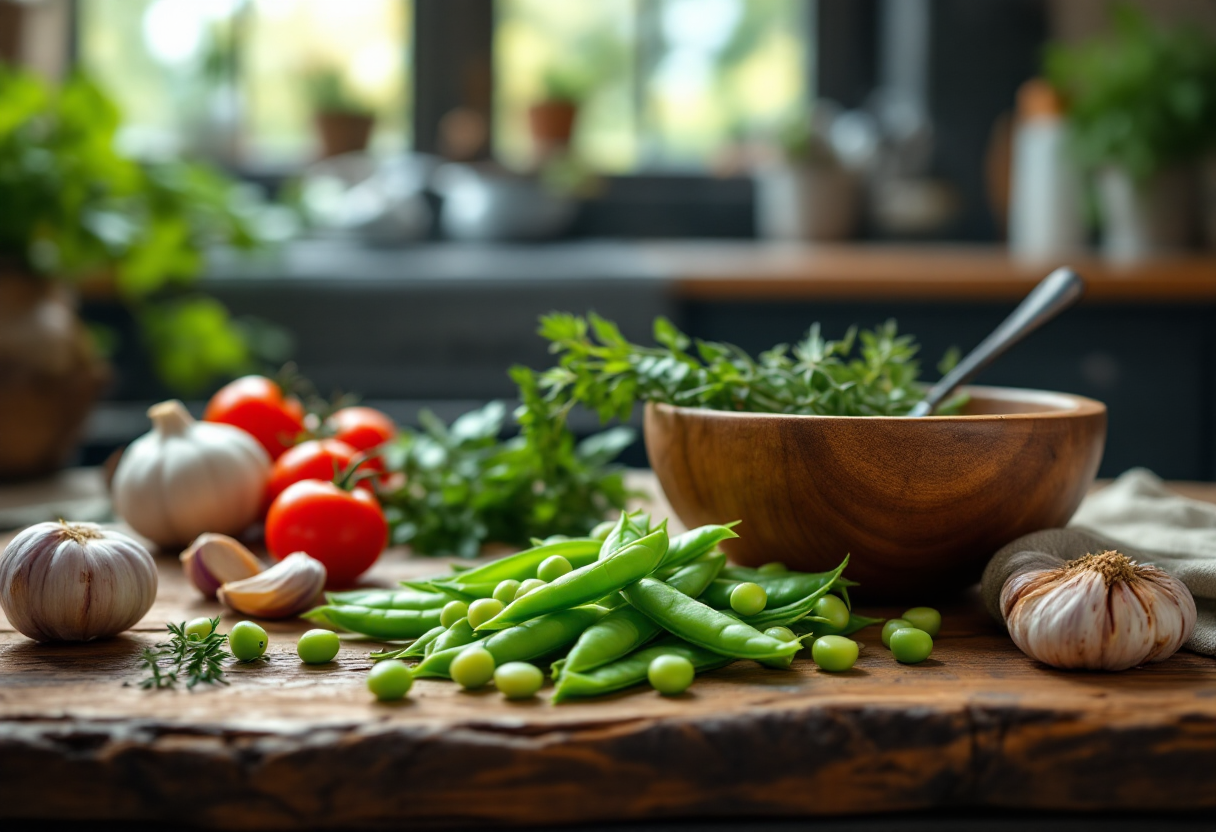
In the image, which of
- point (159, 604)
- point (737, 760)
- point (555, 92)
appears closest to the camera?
point (737, 760)

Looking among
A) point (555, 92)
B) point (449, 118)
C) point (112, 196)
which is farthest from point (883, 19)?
point (112, 196)

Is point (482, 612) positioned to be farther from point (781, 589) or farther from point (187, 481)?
point (187, 481)

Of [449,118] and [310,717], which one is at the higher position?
[449,118]

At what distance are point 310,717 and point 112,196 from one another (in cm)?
129

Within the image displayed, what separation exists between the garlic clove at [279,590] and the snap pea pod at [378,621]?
→ 57 millimetres

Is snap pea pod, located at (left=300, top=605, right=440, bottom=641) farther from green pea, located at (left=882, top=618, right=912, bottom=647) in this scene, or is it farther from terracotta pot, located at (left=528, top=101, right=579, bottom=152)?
terracotta pot, located at (left=528, top=101, right=579, bottom=152)

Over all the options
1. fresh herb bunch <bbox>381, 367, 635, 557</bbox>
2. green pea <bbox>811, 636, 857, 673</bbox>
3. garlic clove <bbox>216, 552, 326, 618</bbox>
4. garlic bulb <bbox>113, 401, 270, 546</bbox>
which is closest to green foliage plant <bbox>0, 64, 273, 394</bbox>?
garlic bulb <bbox>113, 401, 270, 546</bbox>

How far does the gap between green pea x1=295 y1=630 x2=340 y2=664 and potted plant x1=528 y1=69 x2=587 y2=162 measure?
285cm

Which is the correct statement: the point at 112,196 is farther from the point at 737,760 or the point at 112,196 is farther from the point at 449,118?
the point at 449,118

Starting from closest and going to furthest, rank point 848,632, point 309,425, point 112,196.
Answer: point 848,632 → point 309,425 → point 112,196

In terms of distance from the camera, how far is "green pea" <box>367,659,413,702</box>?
2.26 ft

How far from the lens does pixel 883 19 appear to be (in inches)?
143

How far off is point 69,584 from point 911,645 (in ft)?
1.81

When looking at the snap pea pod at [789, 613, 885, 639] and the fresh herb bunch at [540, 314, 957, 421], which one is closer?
the snap pea pod at [789, 613, 885, 639]
